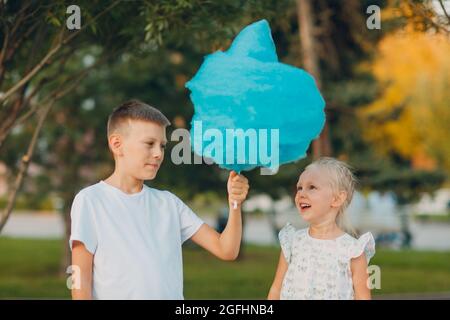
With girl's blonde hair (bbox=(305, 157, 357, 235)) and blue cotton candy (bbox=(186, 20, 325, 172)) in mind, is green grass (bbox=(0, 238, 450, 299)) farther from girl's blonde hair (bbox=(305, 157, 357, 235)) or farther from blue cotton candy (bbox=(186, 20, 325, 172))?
blue cotton candy (bbox=(186, 20, 325, 172))

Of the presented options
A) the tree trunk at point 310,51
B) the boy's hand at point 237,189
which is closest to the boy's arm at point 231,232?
the boy's hand at point 237,189

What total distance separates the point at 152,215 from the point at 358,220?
24.4 m

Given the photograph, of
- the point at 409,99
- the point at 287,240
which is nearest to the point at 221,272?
the point at 409,99

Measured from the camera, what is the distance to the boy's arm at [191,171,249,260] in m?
4.03

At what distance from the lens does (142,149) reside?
408 cm

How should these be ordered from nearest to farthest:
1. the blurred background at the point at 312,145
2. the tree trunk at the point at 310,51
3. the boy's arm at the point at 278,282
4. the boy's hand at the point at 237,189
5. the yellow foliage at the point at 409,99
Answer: the boy's hand at the point at 237,189, the boy's arm at the point at 278,282, the blurred background at the point at 312,145, the tree trunk at the point at 310,51, the yellow foliage at the point at 409,99

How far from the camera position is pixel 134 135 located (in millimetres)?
4094

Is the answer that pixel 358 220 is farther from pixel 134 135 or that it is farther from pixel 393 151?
pixel 134 135

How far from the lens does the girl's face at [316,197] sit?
4.30 meters

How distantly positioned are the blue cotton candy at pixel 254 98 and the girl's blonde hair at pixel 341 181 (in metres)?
0.18

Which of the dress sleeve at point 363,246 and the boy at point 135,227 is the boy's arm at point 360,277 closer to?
the dress sleeve at point 363,246

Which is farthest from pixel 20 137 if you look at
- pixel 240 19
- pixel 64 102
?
pixel 240 19

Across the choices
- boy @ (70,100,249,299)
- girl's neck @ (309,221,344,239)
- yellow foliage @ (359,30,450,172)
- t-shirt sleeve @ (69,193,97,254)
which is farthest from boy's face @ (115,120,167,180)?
yellow foliage @ (359,30,450,172)

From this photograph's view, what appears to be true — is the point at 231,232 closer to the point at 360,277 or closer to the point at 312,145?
the point at 360,277
